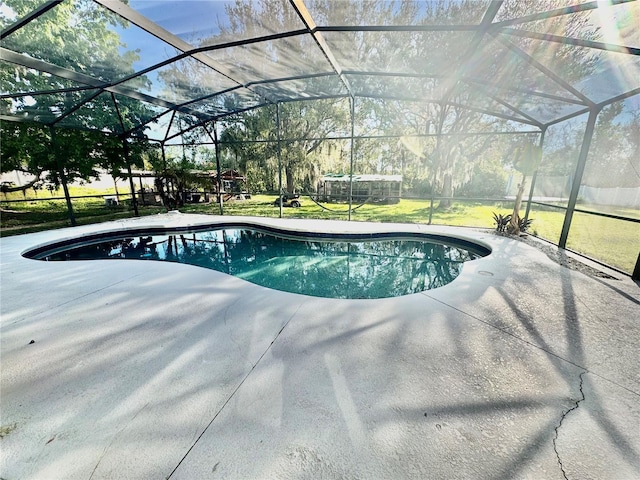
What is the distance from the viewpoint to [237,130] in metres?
10.8

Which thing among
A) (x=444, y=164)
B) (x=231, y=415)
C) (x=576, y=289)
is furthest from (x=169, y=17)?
(x=444, y=164)

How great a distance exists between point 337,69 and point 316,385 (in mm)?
5090

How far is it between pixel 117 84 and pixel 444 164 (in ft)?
31.5

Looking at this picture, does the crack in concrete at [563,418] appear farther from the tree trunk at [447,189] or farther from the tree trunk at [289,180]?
the tree trunk at [289,180]

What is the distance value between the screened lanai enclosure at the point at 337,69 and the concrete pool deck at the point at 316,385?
9.03ft

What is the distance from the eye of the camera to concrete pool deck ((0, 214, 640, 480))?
1083mm

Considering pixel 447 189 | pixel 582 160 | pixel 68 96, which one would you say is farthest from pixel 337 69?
pixel 447 189

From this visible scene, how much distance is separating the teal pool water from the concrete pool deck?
1.37 m

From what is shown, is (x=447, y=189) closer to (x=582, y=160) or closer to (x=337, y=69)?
(x=582, y=160)

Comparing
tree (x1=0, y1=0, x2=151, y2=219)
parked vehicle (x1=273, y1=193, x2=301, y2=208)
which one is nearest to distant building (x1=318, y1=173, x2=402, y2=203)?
parked vehicle (x1=273, y1=193, x2=301, y2=208)

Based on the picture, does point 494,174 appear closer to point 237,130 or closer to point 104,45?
point 237,130

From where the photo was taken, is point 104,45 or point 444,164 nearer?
point 104,45

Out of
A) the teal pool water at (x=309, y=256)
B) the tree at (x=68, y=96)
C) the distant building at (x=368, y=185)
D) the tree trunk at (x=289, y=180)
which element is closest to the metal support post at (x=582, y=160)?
the teal pool water at (x=309, y=256)

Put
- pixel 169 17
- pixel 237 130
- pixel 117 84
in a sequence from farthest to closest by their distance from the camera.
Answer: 1. pixel 237 130
2. pixel 117 84
3. pixel 169 17
